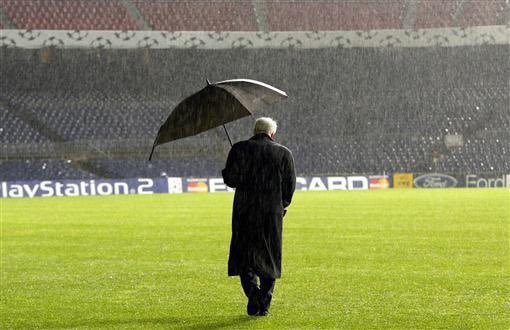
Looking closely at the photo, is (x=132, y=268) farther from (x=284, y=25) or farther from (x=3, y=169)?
(x=284, y=25)

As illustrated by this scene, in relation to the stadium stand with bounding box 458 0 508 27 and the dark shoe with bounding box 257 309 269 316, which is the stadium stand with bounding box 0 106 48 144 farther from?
the dark shoe with bounding box 257 309 269 316

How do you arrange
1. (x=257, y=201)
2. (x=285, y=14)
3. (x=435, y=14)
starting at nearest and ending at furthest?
(x=257, y=201) → (x=435, y=14) → (x=285, y=14)

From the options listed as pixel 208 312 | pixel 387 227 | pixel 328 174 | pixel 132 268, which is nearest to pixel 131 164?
pixel 328 174

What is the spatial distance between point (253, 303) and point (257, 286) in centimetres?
23

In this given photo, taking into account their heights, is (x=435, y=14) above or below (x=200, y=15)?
below

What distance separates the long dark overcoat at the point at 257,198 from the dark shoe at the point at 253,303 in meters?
0.36

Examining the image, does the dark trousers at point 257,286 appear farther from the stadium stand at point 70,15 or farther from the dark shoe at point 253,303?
the stadium stand at point 70,15

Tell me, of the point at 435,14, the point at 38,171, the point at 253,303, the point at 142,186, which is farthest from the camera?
the point at 435,14

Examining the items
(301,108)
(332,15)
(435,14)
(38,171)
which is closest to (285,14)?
(332,15)

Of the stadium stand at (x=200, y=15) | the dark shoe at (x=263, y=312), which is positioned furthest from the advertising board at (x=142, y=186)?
the dark shoe at (x=263, y=312)

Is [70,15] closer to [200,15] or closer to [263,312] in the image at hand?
[200,15]

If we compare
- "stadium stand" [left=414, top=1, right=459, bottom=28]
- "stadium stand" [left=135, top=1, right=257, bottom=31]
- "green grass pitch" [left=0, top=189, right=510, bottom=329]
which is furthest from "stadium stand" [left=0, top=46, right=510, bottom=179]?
"green grass pitch" [left=0, top=189, right=510, bottom=329]

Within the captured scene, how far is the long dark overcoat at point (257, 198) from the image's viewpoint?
818cm

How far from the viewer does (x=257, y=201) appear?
26.9 feet
